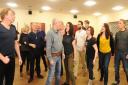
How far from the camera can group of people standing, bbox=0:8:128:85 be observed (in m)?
2.82

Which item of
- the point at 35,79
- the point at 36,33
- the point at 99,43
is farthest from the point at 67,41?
the point at 35,79

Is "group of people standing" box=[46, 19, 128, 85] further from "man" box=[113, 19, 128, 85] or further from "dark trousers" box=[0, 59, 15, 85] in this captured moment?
"dark trousers" box=[0, 59, 15, 85]

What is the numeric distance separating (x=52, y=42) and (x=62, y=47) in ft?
0.99

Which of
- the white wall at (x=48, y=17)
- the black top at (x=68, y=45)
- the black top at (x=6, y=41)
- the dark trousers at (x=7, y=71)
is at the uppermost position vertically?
the white wall at (x=48, y=17)

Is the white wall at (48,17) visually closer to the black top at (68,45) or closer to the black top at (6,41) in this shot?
the black top at (68,45)

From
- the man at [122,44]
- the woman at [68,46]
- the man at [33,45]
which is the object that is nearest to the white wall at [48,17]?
the man at [33,45]

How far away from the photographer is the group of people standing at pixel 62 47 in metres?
2.82

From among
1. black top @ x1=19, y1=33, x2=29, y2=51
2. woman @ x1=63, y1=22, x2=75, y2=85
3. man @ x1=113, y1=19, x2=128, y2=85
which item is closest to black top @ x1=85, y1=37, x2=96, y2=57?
woman @ x1=63, y1=22, x2=75, y2=85

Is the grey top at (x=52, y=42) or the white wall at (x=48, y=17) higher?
the white wall at (x=48, y=17)

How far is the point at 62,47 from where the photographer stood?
393 centimetres

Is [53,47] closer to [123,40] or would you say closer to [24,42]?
[123,40]

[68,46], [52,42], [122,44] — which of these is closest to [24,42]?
[68,46]

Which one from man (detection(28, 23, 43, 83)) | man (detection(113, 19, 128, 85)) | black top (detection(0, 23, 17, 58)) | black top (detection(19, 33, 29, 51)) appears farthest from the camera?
black top (detection(19, 33, 29, 51))

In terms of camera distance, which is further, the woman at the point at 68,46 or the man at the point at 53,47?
the woman at the point at 68,46
